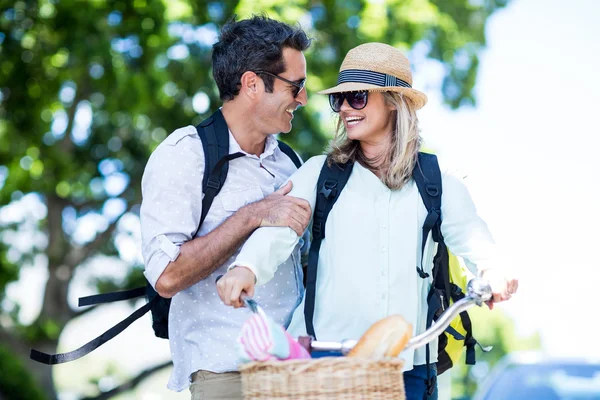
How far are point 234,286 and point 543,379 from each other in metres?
2.96

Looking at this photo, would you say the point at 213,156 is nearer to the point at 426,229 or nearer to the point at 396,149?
the point at 396,149

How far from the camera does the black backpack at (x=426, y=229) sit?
321cm

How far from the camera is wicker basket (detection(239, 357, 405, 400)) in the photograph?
7.68ft

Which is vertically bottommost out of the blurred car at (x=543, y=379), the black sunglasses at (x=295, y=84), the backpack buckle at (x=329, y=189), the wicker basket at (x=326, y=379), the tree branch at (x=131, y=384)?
the tree branch at (x=131, y=384)

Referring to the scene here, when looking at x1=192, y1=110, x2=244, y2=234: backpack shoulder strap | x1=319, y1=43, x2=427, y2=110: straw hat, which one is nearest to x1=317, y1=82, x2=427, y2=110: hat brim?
x1=319, y1=43, x2=427, y2=110: straw hat

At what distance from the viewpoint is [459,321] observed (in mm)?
3518

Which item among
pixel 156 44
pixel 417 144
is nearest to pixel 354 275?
pixel 417 144

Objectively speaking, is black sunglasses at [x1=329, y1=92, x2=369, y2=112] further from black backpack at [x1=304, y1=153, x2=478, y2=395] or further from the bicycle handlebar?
the bicycle handlebar

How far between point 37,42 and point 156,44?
169 centimetres

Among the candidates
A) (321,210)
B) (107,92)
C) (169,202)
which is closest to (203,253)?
(169,202)

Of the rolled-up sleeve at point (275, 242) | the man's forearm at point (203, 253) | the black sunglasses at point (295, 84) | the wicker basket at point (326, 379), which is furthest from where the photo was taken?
the black sunglasses at point (295, 84)

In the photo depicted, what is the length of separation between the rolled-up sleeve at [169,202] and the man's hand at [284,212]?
0.27 m

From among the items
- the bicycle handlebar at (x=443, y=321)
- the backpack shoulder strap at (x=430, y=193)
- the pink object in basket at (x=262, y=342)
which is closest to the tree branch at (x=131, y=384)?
the backpack shoulder strap at (x=430, y=193)

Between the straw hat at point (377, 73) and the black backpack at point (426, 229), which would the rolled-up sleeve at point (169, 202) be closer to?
the black backpack at point (426, 229)
